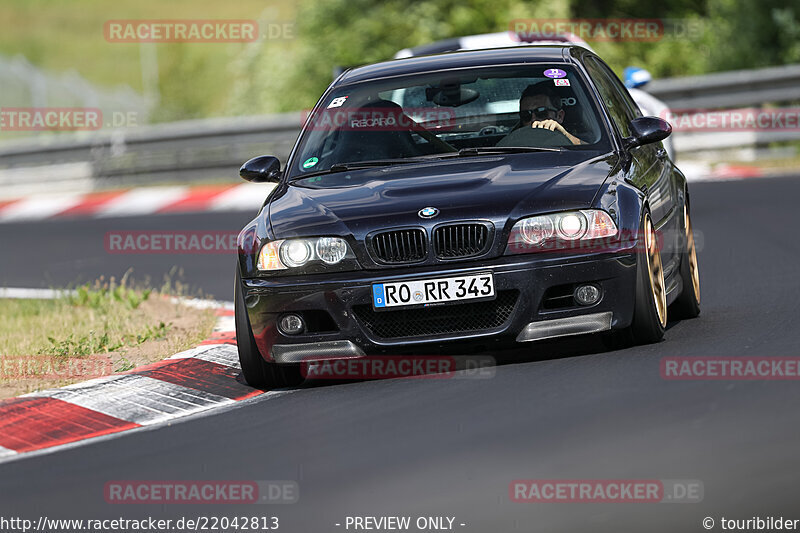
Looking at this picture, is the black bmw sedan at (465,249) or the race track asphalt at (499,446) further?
the black bmw sedan at (465,249)

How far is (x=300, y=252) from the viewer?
23.7 ft

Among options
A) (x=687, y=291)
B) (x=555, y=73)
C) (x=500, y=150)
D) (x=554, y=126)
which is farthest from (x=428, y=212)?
(x=687, y=291)

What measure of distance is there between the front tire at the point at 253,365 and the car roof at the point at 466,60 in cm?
180

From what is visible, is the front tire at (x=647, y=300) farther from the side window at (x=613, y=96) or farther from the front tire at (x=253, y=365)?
the front tire at (x=253, y=365)

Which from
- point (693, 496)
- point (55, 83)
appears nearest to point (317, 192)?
point (693, 496)

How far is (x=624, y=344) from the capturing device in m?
7.44

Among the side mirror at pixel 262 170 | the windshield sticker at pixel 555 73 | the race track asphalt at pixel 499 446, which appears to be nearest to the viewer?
the race track asphalt at pixel 499 446

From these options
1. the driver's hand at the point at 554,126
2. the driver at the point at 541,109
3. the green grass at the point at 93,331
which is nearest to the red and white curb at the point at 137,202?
→ the green grass at the point at 93,331

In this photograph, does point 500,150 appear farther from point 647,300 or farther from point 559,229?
point 647,300

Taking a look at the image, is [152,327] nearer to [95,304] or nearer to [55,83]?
[95,304]

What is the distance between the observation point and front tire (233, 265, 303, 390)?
7477mm

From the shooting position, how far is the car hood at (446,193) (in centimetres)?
706

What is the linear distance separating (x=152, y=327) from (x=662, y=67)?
27.2 meters

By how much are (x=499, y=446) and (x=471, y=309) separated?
4.59 feet
